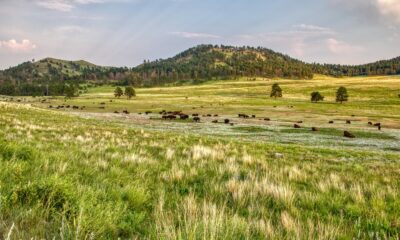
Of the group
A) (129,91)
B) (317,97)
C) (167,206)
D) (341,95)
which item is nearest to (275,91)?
(317,97)

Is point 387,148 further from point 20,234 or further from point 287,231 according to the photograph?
point 20,234

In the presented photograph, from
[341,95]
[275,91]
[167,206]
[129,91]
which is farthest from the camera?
[129,91]

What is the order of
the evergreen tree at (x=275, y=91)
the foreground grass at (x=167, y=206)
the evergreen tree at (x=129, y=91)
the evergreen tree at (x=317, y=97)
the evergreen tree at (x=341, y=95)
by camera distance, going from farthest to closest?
1. the evergreen tree at (x=129, y=91)
2. the evergreen tree at (x=275, y=91)
3. the evergreen tree at (x=317, y=97)
4. the evergreen tree at (x=341, y=95)
5. the foreground grass at (x=167, y=206)

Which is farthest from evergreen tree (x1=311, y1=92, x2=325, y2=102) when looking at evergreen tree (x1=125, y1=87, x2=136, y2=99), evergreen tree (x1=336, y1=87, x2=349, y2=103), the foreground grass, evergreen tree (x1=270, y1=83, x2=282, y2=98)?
the foreground grass

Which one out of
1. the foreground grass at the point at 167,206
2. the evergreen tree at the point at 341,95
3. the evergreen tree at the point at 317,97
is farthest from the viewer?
the evergreen tree at the point at 317,97

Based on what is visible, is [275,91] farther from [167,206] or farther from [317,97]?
[167,206]

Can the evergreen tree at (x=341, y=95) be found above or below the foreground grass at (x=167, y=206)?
below

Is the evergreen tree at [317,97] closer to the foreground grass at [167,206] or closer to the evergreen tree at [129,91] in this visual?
the evergreen tree at [129,91]

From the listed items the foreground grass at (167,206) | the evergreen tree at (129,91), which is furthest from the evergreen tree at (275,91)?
the foreground grass at (167,206)

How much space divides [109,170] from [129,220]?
12.2 feet

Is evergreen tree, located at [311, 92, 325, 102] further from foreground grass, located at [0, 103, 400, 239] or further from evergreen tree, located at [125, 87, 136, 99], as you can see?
foreground grass, located at [0, 103, 400, 239]

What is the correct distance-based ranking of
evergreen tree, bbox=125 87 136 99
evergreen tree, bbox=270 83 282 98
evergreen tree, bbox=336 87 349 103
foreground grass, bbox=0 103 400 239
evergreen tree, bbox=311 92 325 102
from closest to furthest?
foreground grass, bbox=0 103 400 239 → evergreen tree, bbox=336 87 349 103 → evergreen tree, bbox=311 92 325 102 → evergreen tree, bbox=270 83 282 98 → evergreen tree, bbox=125 87 136 99

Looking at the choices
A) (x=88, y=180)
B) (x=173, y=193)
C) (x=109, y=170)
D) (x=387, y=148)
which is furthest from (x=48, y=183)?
(x=387, y=148)

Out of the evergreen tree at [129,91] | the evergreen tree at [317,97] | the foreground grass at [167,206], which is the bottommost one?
the evergreen tree at [317,97]
